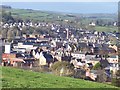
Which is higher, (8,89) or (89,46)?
(8,89)

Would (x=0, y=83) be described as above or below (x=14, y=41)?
above

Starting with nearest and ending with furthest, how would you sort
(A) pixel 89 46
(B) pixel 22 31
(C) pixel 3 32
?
(A) pixel 89 46
(C) pixel 3 32
(B) pixel 22 31

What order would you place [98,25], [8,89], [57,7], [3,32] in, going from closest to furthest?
[8,89], [3,32], [98,25], [57,7]

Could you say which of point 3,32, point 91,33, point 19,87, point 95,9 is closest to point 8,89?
point 19,87

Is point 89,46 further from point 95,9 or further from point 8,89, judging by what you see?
point 95,9

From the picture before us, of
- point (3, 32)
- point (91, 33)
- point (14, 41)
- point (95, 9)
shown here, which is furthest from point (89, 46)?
point (95, 9)

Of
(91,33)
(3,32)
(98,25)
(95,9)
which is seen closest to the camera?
(3,32)

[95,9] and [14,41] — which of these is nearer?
[14,41]

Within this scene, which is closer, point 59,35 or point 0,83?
point 0,83

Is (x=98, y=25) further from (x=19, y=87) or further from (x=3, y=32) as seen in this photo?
(x=19, y=87)
